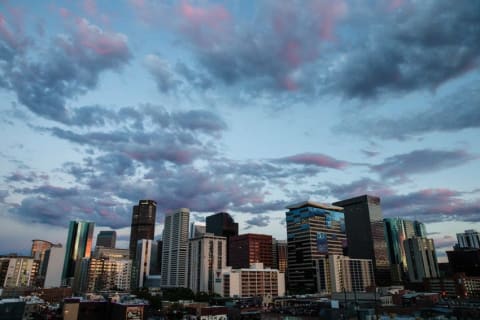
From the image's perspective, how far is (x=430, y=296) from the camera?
14762 cm

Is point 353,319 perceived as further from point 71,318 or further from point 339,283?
point 339,283

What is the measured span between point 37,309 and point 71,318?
1013 inches

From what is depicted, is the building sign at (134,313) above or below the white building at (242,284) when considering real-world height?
below

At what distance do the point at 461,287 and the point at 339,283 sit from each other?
68.2 meters

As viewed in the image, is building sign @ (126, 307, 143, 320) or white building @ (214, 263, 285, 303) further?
white building @ (214, 263, 285, 303)

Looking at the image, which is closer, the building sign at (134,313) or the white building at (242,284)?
the building sign at (134,313)

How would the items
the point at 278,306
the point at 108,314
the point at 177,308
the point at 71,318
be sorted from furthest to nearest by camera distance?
the point at 278,306 < the point at 177,308 < the point at 108,314 < the point at 71,318

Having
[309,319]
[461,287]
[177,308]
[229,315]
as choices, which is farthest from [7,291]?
[461,287]

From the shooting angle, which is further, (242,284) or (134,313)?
(242,284)

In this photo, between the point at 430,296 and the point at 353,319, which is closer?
the point at 353,319

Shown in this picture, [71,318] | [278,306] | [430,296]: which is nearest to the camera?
[71,318]

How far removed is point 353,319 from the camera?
10300 centimetres

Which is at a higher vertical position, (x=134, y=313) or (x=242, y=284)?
(x=242, y=284)

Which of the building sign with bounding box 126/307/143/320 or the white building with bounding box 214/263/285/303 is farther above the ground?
the white building with bounding box 214/263/285/303
